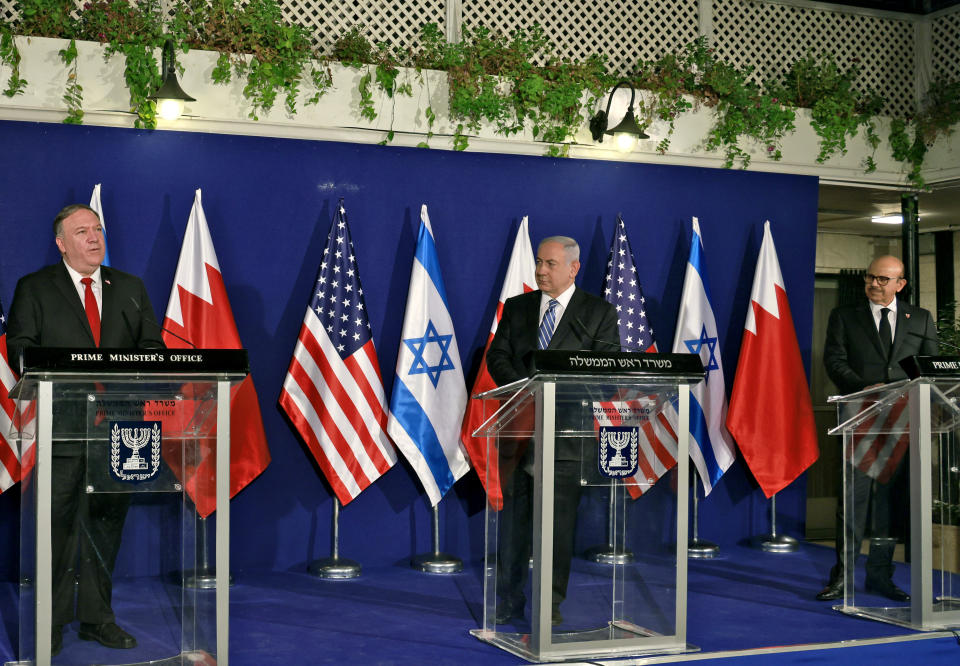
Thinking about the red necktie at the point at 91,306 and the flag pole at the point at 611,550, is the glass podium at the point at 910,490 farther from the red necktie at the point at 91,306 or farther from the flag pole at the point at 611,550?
the red necktie at the point at 91,306

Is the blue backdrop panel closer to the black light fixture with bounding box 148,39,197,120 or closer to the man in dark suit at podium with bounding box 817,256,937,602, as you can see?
the black light fixture with bounding box 148,39,197,120

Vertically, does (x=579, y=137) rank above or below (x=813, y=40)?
below

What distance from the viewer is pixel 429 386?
6.14m

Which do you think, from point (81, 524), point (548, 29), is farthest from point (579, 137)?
point (81, 524)

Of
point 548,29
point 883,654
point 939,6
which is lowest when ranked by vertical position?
point 883,654

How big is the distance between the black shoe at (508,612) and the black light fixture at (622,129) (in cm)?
307

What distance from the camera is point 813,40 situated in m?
7.42

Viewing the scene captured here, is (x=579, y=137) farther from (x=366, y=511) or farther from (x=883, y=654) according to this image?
(x=883, y=654)

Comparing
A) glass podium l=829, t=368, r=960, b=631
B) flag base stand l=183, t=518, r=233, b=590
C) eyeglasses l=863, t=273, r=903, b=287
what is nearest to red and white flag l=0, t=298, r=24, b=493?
flag base stand l=183, t=518, r=233, b=590

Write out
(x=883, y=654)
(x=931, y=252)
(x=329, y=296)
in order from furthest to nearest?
1. (x=931, y=252)
2. (x=329, y=296)
3. (x=883, y=654)

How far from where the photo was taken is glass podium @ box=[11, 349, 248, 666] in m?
3.59

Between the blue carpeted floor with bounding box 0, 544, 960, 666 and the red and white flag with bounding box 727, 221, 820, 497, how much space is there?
2.67 feet

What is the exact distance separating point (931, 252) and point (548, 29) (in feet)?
15.4

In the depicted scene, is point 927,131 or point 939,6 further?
point 939,6
